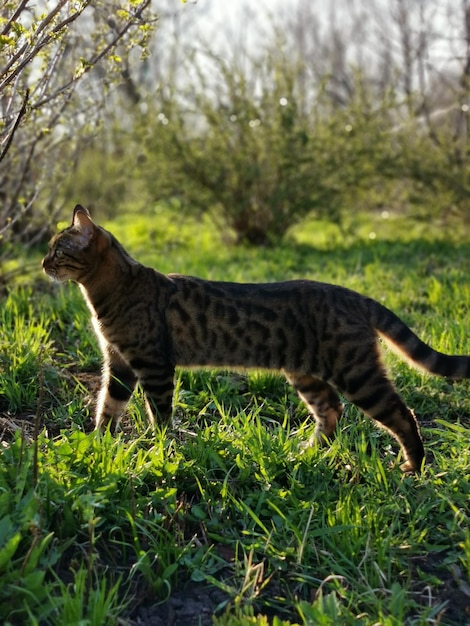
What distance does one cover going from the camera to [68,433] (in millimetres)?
3938

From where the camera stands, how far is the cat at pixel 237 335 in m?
4.02

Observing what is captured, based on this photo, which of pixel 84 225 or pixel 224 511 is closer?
pixel 224 511

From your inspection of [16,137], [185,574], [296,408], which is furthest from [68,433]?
[16,137]

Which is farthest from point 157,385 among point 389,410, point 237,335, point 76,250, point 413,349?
point 413,349

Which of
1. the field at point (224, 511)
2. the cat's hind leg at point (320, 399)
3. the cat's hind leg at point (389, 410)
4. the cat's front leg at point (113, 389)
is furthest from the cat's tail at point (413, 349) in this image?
the cat's front leg at point (113, 389)

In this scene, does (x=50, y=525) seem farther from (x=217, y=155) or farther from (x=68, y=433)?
(x=217, y=155)

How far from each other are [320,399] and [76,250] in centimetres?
167

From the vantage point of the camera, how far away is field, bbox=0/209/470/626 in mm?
2873

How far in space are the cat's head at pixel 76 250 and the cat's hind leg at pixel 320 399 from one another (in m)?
1.34

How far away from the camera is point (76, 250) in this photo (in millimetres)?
4289

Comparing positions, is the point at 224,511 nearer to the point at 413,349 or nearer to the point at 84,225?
the point at 413,349

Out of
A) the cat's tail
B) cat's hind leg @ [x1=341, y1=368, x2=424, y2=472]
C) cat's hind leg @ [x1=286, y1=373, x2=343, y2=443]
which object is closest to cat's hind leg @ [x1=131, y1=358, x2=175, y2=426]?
cat's hind leg @ [x1=286, y1=373, x2=343, y2=443]

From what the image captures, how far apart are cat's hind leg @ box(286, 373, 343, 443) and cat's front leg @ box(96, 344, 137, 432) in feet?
3.13

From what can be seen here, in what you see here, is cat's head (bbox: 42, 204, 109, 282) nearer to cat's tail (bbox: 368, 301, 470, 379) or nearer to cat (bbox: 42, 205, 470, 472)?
cat (bbox: 42, 205, 470, 472)
